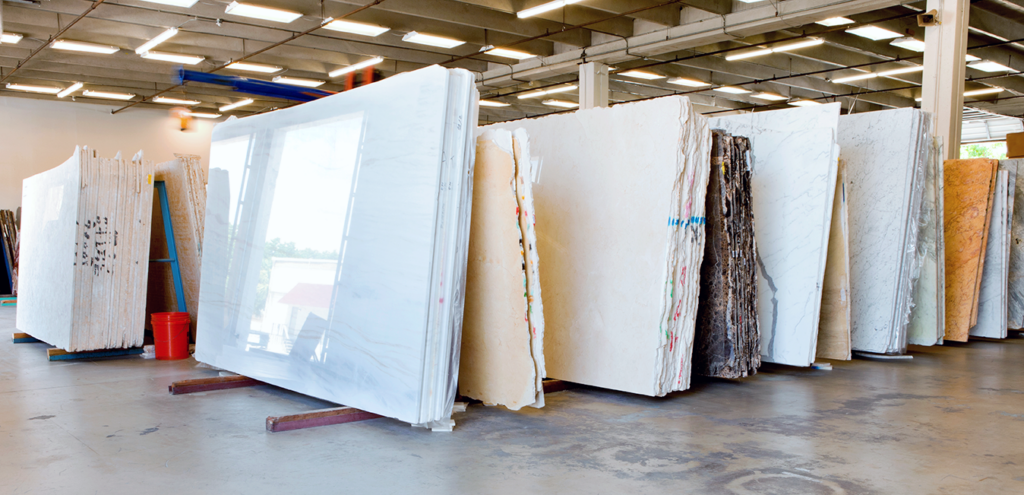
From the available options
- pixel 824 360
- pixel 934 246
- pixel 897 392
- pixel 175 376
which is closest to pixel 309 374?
pixel 175 376

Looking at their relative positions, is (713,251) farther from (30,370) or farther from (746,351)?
(30,370)

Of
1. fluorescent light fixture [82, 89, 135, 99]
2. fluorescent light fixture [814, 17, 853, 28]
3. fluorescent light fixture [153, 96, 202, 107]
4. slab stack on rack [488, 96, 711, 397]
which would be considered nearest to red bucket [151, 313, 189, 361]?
slab stack on rack [488, 96, 711, 397]

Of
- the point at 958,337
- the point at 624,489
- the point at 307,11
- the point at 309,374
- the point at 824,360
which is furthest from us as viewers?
the point at 307,11

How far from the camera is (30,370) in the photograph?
15.6ft

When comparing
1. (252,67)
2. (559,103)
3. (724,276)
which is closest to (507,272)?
(724,276)

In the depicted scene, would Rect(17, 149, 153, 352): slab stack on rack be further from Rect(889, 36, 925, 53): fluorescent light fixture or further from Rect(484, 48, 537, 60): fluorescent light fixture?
Rect(889, 36, 925, 53): fluorescent light fixture

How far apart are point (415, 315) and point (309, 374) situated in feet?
2.99

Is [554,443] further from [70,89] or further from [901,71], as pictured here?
[70,89]

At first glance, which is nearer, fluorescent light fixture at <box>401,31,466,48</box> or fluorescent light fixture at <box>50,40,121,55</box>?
fluorescent light fixture at <box>50,40,121,55</box>

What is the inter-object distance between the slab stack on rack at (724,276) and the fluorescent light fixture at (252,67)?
10902mm

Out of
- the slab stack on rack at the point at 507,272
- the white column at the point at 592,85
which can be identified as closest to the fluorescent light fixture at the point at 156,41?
the white column at the point at 592,85

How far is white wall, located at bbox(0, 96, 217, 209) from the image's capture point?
15484 millimetres

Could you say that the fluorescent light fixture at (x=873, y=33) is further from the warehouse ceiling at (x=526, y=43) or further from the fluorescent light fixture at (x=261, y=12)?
the fluorescent light fixture at (x=261, y=12)

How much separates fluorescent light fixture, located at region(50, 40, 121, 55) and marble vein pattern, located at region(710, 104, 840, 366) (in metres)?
11.1
